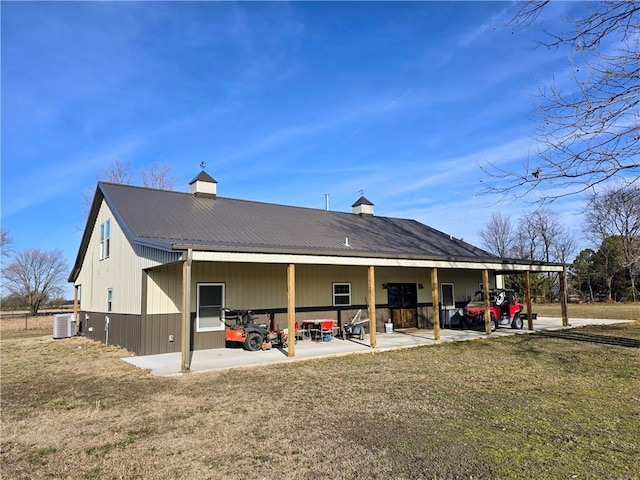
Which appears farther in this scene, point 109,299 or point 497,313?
point 497,313

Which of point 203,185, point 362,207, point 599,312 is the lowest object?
point 599,312

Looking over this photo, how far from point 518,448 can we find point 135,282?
10.9 meters

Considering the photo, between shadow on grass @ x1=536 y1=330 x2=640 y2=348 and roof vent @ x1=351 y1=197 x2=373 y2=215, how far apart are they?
9.57 meters

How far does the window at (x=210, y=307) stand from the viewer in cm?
1226

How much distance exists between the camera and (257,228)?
48.2ft

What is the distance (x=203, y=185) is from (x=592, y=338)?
46.6 feet

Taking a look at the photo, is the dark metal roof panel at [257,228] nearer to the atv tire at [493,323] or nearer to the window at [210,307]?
the window at [210,307]

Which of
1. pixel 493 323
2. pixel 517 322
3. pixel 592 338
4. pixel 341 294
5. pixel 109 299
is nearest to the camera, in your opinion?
pixel 592 338

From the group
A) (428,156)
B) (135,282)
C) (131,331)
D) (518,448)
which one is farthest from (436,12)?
(131,331)

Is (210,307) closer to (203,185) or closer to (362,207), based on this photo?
(203,185)

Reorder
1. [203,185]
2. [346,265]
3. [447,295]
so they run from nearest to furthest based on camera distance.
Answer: [346,265], [203,185], [447,295]

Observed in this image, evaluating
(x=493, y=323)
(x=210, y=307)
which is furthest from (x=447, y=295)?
(x=210, y=307)

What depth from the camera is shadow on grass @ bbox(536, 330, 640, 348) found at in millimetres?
12070

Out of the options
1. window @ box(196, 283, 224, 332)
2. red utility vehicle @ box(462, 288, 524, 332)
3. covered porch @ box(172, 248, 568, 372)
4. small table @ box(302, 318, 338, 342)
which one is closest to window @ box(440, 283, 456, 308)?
covered porch @ box(172, 248, 568, 372)
